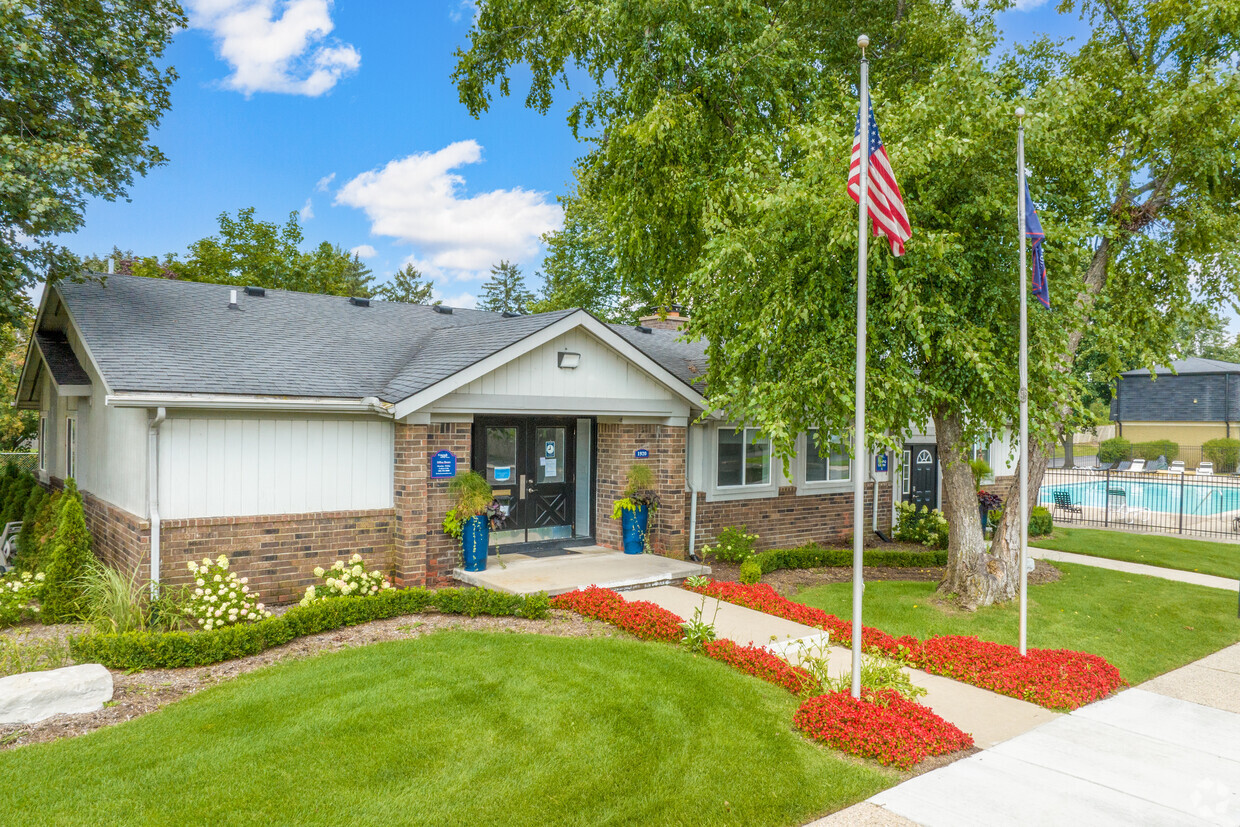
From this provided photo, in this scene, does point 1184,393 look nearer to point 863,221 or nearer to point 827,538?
point 827,538

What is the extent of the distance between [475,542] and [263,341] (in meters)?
4.25

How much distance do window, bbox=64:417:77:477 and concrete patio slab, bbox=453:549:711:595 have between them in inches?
296

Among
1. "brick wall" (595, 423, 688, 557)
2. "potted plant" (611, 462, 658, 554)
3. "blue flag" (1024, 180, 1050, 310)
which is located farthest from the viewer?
"brick wall" (595, 423, 688, 557)

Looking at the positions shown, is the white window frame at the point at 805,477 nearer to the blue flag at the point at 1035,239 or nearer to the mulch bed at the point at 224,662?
the blue flag at the point at 1035,239

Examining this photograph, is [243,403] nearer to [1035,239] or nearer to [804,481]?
[1035,239]

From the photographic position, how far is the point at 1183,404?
40.6 m

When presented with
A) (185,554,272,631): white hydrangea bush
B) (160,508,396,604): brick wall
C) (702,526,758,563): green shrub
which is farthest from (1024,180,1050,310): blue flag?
(185,554,272,631): white hydrangea bush

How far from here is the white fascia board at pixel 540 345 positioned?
9.43 metres

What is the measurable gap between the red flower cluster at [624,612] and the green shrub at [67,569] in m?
5.67

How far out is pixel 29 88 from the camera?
10.7 metres

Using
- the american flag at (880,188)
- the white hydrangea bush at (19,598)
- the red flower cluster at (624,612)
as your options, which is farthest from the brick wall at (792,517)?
the white hydrangea bush at (19,598)

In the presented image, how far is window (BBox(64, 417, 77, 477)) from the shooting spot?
12445 mm

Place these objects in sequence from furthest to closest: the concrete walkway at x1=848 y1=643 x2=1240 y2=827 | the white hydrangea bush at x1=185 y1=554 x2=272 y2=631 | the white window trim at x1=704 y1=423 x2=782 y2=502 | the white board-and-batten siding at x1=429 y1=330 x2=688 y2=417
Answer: the white window trim at x1=704 y1=423 x2=782 y2=502 < the white board-and-batten siding at x1=429 y1=330 x2=688 y2=417 < the white hydrangea bush at x1=185 y1=554 x2=272 y2=631 < the concrete walkway at x1=848 y1=643 x2=1240 y2=827

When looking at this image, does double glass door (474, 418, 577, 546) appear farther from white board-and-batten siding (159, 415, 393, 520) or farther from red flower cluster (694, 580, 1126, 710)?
red flower cluster (694, 580, 1126, 710)
